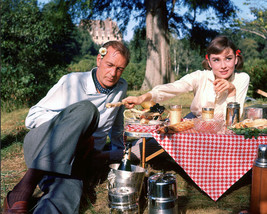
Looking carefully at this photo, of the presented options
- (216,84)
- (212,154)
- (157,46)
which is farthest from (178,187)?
(157,46)

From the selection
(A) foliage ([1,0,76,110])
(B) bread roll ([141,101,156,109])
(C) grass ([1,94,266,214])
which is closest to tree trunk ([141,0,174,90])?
(A) foliage ([1,0,76,110])

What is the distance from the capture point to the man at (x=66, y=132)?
2.20m

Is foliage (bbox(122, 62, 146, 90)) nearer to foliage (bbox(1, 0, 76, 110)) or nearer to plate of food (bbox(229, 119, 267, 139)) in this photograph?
foliage (bbox(1, 0, 76, 110))

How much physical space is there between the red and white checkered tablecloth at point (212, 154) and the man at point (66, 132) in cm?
70

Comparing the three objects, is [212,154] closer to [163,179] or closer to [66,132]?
[163,179]

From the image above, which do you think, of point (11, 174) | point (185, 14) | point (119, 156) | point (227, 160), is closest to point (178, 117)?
point (227, 160)

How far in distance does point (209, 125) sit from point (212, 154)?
25cm

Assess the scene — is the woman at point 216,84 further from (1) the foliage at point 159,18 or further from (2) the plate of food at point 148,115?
(1) the foliage at point 159,18

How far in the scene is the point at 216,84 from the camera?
2.96 metres

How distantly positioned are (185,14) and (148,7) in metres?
2.59

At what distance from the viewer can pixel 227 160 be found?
246 cm

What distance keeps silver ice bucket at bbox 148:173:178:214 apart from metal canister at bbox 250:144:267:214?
613 mm

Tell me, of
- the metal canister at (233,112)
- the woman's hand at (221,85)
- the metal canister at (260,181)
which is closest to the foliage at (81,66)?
the woman's hand at (221,85)

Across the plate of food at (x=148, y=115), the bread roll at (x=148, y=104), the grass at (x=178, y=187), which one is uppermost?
the bread roll at (x=148, y=104)
